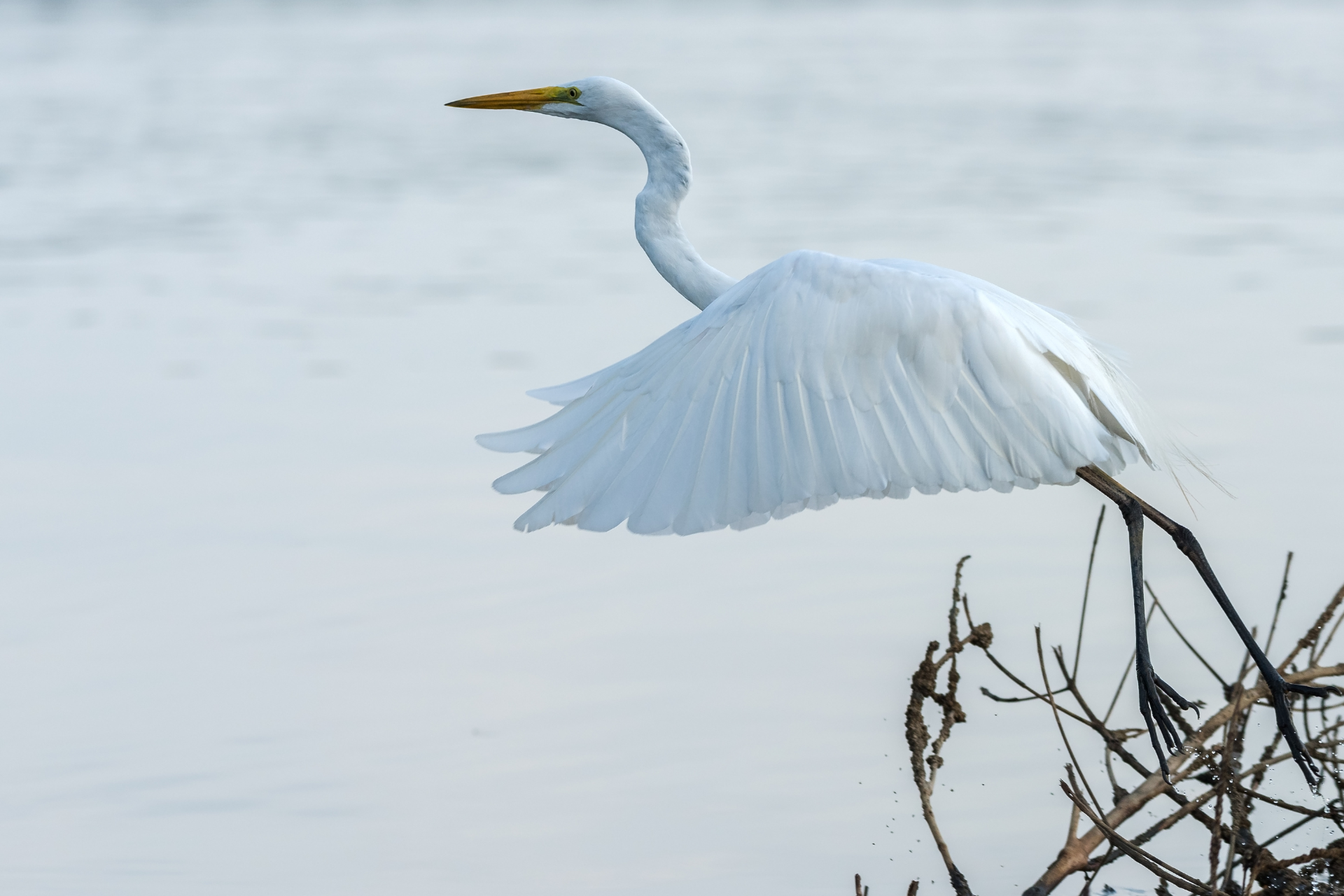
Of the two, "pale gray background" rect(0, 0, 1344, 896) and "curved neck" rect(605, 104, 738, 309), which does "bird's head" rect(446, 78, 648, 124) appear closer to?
"curved neck" rect(605, 104, 738, 309)

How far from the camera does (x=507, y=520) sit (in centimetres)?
659

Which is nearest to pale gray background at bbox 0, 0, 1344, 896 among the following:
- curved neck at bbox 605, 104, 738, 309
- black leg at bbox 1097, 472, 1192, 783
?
black leg at bbox 1097, 472, 1192, 783

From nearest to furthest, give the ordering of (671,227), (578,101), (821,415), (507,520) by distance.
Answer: (821,415), (671,227), (578,101), (507,520)

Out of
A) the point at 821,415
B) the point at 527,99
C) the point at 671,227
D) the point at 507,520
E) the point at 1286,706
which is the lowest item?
the point at 507,520

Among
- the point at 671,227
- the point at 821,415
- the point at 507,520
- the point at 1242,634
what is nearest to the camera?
the point at 821,415

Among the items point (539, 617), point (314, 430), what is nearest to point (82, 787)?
point (539, 617)

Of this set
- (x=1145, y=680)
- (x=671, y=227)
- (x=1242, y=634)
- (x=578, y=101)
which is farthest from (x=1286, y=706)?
(x=578, y=101)

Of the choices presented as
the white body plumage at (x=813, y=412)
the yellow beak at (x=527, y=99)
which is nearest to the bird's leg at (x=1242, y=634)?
the white body plumage at (x=813, y=412)

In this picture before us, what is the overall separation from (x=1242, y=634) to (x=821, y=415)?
1.06 m

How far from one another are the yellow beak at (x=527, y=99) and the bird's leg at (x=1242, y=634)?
5.90ft

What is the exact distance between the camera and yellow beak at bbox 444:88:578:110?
4730mm

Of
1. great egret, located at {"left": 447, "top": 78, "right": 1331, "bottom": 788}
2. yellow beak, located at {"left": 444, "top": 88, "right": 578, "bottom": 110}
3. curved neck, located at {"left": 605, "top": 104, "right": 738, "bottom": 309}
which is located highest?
yellow beak, located at {"left": 444, "top": 88, "right": 578, "bottom": 110}

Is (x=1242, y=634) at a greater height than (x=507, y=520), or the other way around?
(x=1242, y=634)

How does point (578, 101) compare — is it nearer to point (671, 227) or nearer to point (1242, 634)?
point (671, 227)
